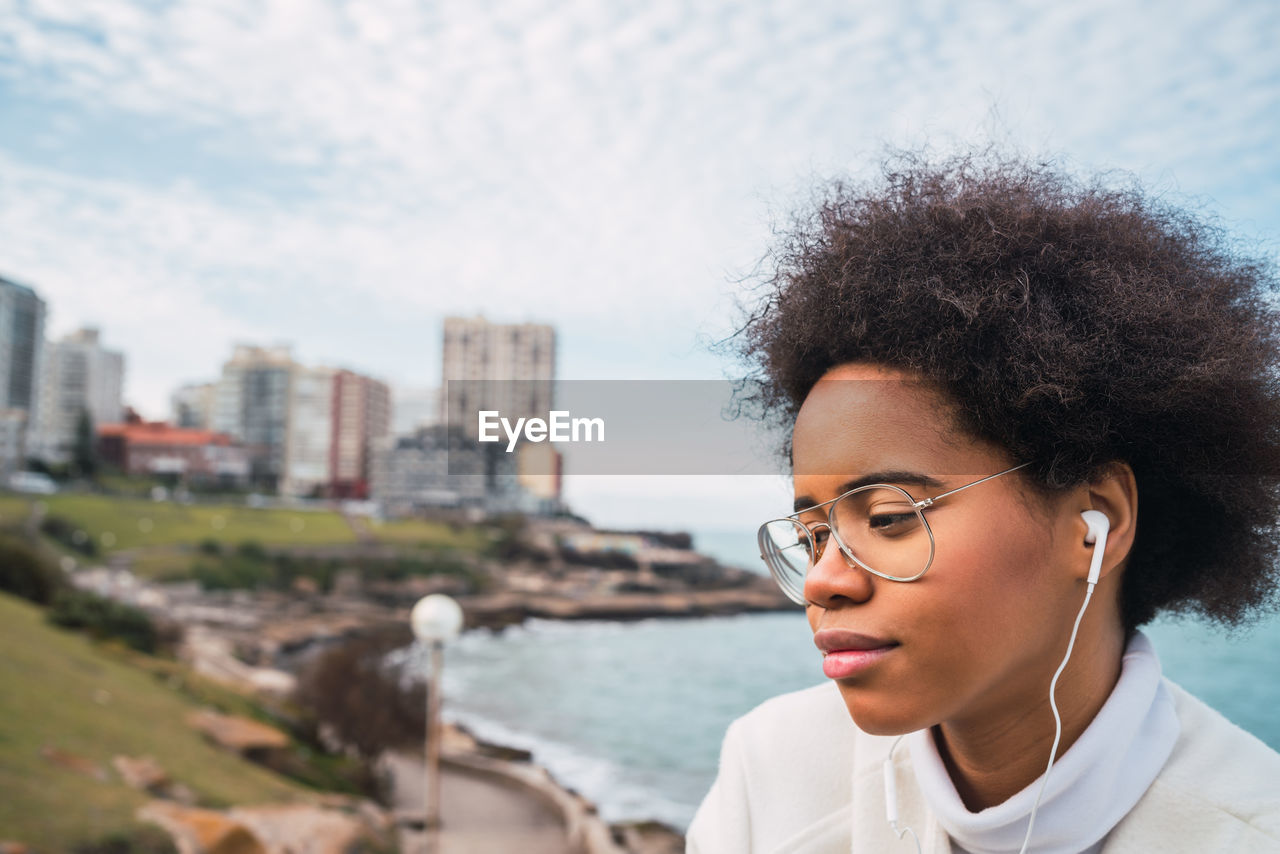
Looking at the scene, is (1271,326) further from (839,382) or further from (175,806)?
(175,806)

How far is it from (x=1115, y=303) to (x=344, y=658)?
17900 millimetres

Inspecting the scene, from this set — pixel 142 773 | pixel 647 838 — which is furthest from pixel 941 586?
pixel 647 838

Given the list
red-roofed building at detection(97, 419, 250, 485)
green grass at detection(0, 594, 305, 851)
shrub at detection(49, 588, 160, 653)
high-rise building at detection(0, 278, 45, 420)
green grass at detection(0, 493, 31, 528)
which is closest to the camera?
green grass at detection(0, 594, 305, 851)

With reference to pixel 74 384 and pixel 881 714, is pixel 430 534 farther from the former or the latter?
pixel 881 714

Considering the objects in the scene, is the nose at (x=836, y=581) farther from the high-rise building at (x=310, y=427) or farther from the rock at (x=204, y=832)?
the high-rise building at (x=310, y=427)

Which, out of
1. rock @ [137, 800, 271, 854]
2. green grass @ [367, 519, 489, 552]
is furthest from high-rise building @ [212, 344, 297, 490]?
rock @ [137, 800, 271, 854]

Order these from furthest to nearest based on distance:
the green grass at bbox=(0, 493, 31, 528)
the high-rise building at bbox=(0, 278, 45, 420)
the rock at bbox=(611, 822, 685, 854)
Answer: the high-rise building at bbox=(0, 278, 45, 420), the green grass at bbox=(0, 493, 31, 528), the rock at bbox=(611, 822, 685, 854)

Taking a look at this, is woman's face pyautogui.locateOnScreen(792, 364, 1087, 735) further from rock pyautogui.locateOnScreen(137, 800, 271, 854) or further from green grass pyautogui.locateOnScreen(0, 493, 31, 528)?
green grass pyautogui.locateOnScreen(0, 493, 31, 528)

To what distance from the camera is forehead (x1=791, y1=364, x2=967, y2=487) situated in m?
0.83

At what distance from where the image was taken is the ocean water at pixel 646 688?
947 inches

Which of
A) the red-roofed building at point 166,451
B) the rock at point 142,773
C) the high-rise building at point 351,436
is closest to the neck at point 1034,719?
the rock at point 142,773

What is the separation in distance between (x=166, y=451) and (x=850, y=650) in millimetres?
56578

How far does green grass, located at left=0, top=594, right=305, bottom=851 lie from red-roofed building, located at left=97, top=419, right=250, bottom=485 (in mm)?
36849

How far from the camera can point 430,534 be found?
48.8 metres
